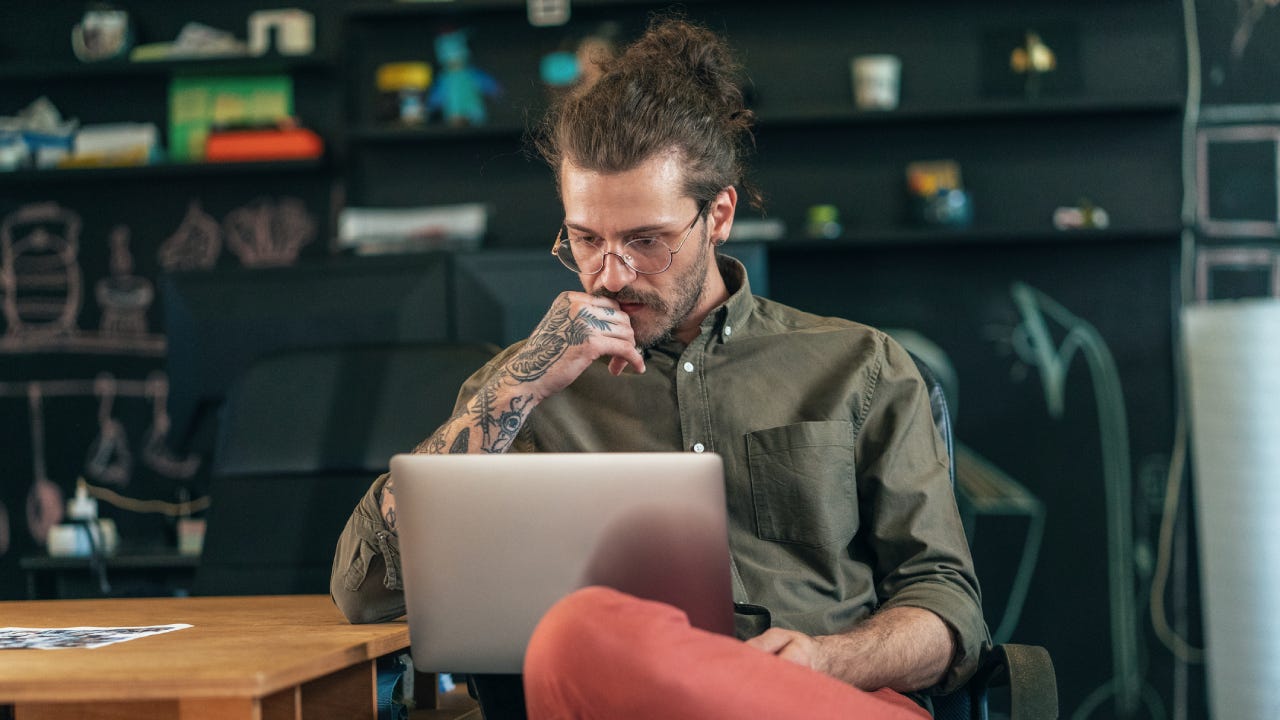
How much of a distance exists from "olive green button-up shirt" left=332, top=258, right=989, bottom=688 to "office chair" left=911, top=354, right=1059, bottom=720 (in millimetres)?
31

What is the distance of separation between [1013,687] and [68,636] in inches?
37.3

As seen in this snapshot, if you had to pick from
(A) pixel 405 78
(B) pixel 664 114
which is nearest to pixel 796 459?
(B) pixel 664 114

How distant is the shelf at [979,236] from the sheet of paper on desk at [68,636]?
194 centimetres

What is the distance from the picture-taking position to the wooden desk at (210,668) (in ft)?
3.19

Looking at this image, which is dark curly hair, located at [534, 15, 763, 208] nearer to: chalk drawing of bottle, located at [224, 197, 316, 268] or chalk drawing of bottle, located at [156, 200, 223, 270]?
chalk drawing of bottle, located at [224, 197, 316, 268]

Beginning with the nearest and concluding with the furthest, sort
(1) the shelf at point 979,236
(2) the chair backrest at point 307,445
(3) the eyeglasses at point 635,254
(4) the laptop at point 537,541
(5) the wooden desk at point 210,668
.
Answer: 1. (5) the wooden desk at point 210,668
2. (4) the laptop at point 537,541
3. (3) the eyeglasses at point 635,254
4. (2) the chair backrest at point 307,445
5. (1) the shelf at point 979,236

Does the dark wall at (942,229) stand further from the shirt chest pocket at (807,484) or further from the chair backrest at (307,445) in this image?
the shirt chest pocket at (807,484)

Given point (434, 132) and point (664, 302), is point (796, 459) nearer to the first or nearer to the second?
point (664, 302)

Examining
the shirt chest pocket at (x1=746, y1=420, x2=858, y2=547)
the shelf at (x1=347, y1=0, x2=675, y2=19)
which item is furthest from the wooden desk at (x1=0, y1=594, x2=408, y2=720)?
the shelf at (x1=347, y1=0, x2=675, y2=19)

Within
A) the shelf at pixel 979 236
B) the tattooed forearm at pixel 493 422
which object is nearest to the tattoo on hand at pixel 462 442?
the tattooed forearm at pixel 493 422

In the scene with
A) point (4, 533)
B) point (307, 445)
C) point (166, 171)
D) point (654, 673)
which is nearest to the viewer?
point (654, 673)

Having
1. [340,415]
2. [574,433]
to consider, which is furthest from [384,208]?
[574,433]

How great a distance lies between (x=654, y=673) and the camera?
975 millimetres

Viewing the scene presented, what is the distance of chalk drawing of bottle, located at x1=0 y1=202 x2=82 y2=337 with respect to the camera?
132 inches
